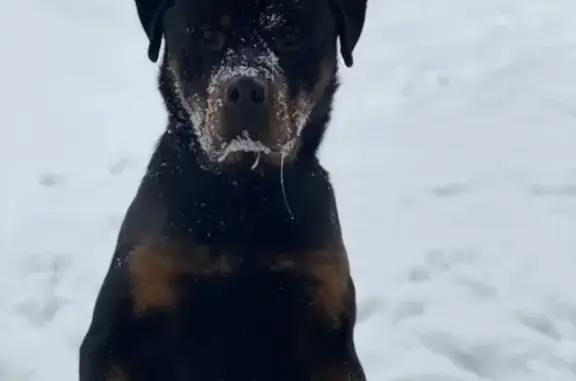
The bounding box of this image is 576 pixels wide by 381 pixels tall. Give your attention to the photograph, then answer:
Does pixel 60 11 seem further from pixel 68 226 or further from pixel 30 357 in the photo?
pixel 30 357

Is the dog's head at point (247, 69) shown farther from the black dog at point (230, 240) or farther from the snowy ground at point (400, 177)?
the snowy ground at point (400, 177)

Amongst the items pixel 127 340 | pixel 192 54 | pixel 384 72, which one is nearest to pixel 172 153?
pixel 192 54

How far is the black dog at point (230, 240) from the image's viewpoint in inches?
122

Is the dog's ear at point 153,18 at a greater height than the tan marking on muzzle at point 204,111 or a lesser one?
greater

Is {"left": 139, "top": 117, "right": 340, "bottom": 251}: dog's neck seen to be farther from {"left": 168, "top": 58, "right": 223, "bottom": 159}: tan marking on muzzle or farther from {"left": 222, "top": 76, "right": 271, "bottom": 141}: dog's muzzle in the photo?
{"left": 222, "top": 76, "right": 271, "bottom": 141}: dog's muzzle

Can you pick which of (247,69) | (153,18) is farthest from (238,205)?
(153,18)

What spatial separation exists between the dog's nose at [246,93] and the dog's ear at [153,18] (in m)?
0.40

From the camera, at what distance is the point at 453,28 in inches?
318

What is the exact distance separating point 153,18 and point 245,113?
1.58 feet

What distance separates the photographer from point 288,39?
3199 mm

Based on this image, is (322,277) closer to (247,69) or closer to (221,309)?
(221,309)

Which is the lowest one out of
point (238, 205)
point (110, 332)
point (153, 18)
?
point (110, 332)

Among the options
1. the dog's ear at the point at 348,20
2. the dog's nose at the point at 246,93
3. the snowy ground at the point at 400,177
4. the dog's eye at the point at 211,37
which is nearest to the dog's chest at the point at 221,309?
the dog's nose at the point at 246,93

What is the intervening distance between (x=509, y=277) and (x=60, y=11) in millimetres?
3870
